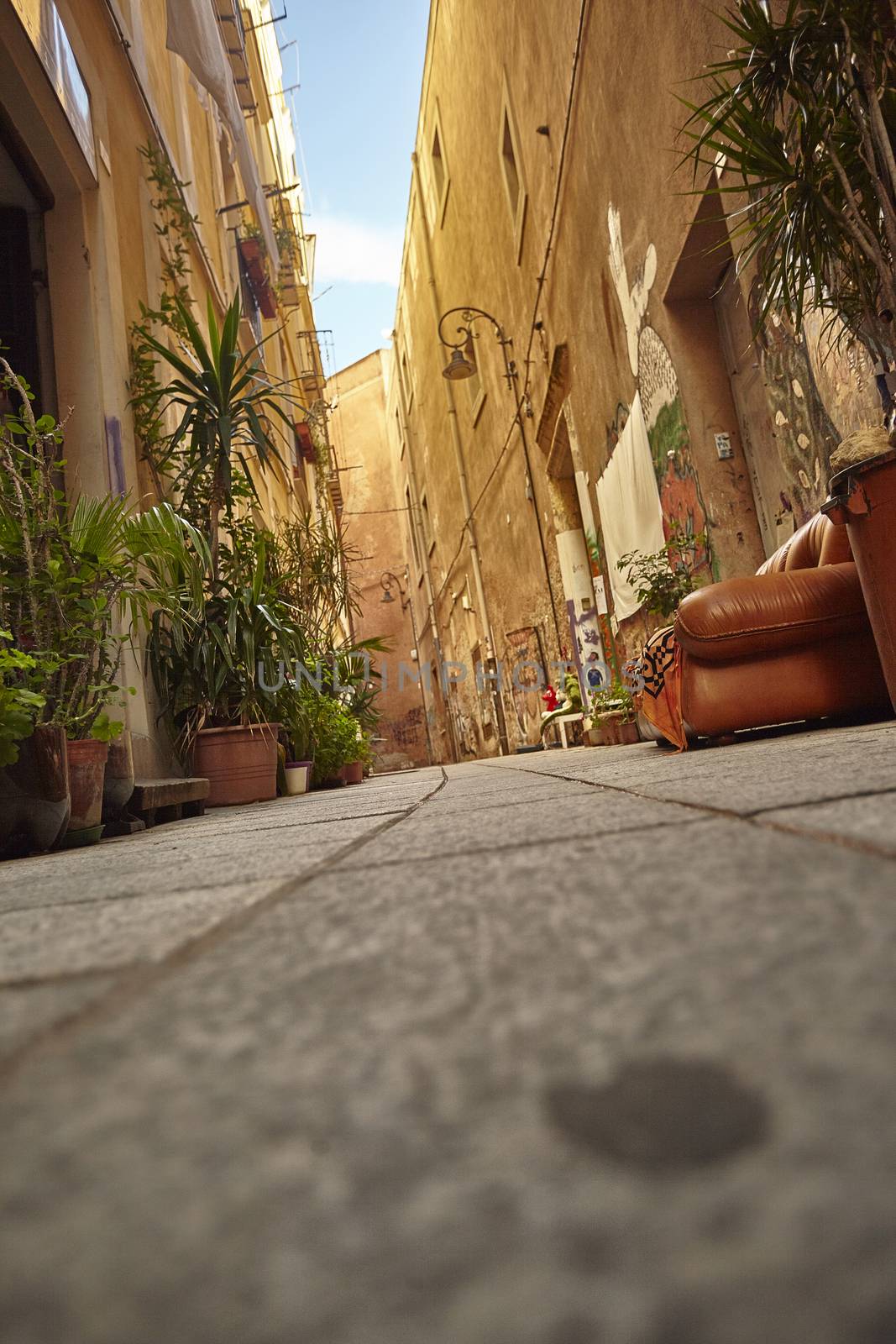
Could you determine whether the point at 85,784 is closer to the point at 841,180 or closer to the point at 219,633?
the point at 219,633

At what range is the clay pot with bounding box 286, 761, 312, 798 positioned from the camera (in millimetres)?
5230

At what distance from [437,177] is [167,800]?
13971mm

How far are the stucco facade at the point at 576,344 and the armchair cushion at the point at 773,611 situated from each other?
80 centimetres

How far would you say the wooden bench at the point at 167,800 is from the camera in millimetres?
3016

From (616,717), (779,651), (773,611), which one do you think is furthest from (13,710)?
(616,717)

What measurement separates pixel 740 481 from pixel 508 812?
167 inches

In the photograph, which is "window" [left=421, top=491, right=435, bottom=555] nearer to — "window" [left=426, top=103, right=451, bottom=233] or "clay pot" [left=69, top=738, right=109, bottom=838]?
"window" [left=426, top=103, right=451, bottom=233]

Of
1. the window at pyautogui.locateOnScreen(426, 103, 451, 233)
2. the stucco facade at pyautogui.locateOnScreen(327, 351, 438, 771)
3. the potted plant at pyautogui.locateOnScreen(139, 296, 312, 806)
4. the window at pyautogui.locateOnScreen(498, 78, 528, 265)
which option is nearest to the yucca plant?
the potted plant at pyautogui.locateOnScreen(139, 296, 312, 806)

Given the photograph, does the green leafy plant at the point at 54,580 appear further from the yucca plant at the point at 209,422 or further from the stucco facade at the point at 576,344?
the stucco facade at the point at 576,344

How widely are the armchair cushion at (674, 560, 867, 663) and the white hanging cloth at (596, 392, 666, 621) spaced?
2.82 m

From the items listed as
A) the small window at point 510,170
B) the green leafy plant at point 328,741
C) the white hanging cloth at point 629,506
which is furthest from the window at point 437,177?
the green leafy plant at point 328,741

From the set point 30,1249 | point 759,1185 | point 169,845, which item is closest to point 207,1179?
point 30,1249

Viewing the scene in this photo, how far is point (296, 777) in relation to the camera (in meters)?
Result: 5.26

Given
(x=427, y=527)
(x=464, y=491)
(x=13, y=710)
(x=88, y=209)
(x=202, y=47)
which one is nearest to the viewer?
(x=13, y=710)
